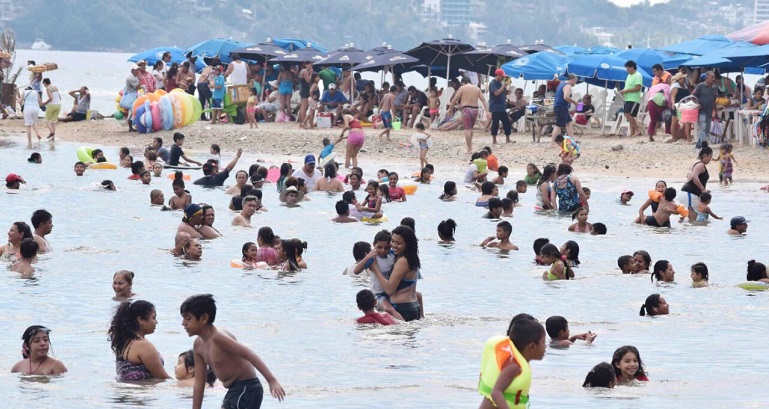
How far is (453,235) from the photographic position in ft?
61.0

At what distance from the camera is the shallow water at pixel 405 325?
10227mm

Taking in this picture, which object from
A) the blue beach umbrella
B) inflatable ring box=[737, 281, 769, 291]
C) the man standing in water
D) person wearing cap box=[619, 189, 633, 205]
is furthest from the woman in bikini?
the blue beach umbrella

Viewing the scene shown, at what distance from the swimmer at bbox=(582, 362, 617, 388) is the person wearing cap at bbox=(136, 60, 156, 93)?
82.3 feet

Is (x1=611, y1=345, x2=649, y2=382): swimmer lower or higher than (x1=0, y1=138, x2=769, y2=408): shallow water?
higher

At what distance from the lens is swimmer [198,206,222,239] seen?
17050 mm

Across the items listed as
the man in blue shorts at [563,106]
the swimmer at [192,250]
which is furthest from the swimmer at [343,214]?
the man in blue shorts at [563,106]

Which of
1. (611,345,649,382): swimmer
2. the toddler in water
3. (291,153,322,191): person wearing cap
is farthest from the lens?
the toddler in water

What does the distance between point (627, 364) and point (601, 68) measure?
70.4ft

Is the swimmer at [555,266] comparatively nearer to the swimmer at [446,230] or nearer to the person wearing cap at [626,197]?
the swimmer at [446,230]

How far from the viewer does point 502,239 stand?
17.5 metres

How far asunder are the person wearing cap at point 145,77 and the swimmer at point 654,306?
73.6ft

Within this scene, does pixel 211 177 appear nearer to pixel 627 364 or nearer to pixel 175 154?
pixel 175 154

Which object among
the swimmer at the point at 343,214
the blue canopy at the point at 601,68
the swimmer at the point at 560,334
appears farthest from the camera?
the blue canopy at the point at 601,68

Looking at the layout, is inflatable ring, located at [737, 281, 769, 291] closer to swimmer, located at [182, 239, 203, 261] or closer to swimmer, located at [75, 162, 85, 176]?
swimmer, located at [182, 239, 203, 261]
